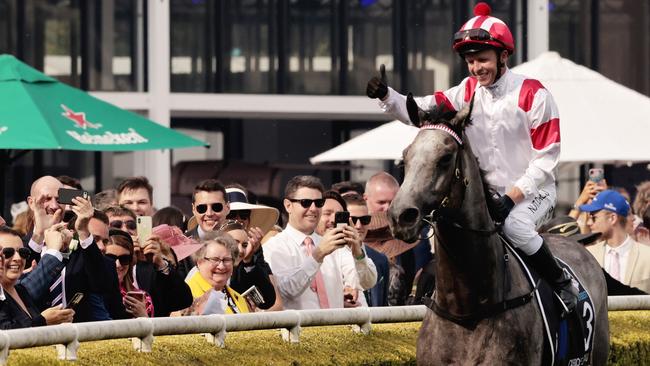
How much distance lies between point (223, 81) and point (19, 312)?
48.5ft

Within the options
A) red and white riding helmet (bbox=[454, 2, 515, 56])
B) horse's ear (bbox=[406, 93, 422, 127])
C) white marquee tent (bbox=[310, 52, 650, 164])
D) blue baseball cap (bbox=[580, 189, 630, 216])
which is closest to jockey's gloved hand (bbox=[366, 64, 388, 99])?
horse's ear (bbox=[406, 93, 422, 127])

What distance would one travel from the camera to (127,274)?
855 cm

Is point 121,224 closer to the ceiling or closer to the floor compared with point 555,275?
closer to the ceiling

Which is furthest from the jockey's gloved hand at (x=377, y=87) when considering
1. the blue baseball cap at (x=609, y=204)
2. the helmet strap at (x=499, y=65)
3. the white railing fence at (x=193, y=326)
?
the blue baseball cap at (x=609, y=204)

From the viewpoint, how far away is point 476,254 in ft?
23.5

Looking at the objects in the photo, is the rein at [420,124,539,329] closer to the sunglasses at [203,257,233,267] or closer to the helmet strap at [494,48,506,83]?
the helmet strap at [494,48,506,83]

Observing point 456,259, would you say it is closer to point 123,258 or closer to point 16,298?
point 16,298

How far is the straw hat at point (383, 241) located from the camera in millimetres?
11156

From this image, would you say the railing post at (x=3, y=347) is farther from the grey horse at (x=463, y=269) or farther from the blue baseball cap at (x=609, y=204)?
the blue baseball cap at (x=609, y=204)

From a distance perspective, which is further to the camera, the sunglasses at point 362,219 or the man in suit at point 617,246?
the man in suit at point 617,246

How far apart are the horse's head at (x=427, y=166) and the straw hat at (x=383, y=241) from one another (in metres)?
4.00

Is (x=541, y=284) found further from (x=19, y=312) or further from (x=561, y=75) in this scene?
(x=561, y=75)

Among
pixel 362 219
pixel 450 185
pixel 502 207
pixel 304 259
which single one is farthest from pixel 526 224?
pixel 362 219

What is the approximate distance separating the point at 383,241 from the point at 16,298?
4.28 metres
